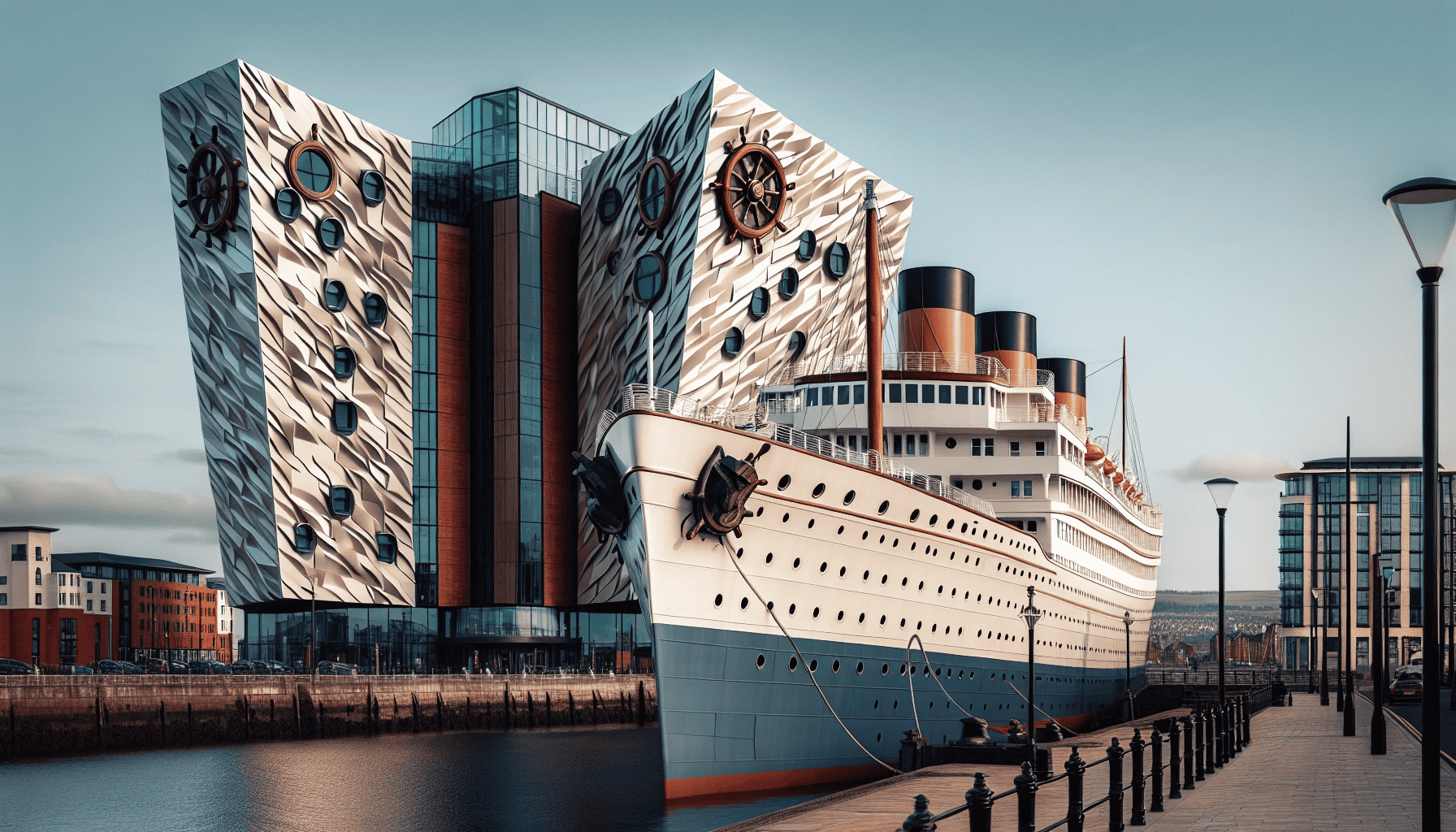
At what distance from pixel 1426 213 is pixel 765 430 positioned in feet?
64.1

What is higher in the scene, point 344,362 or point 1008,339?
point 344,362

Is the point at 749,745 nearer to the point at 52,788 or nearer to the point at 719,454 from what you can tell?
the point at 719,454

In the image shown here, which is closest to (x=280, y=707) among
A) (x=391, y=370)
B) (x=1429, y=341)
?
(x=391, y=370)

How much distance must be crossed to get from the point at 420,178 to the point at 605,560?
2448 centimetres

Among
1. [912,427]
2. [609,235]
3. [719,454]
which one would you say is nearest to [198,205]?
[609,235]

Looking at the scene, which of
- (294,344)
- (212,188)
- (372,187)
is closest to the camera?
(212,188)

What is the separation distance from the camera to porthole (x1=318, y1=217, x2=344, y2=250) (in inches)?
2562

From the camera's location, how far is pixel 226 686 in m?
50.9

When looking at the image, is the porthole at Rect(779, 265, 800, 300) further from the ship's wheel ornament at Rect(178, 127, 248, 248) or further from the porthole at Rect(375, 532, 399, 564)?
the ship's wheel ornament at Rect(178, 127, 248, 248)

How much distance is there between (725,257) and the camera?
195 feet

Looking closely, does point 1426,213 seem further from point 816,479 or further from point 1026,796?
point 816,479

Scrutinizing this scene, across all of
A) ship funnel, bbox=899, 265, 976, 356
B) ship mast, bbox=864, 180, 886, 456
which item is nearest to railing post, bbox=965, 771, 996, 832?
ship mast, bbox=864, 180, 886, 456

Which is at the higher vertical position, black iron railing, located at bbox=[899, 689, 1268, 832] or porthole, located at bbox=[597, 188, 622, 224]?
porthole, located at bbox=[597, 188, 622, 224]

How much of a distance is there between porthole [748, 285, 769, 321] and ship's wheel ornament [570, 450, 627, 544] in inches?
1364
